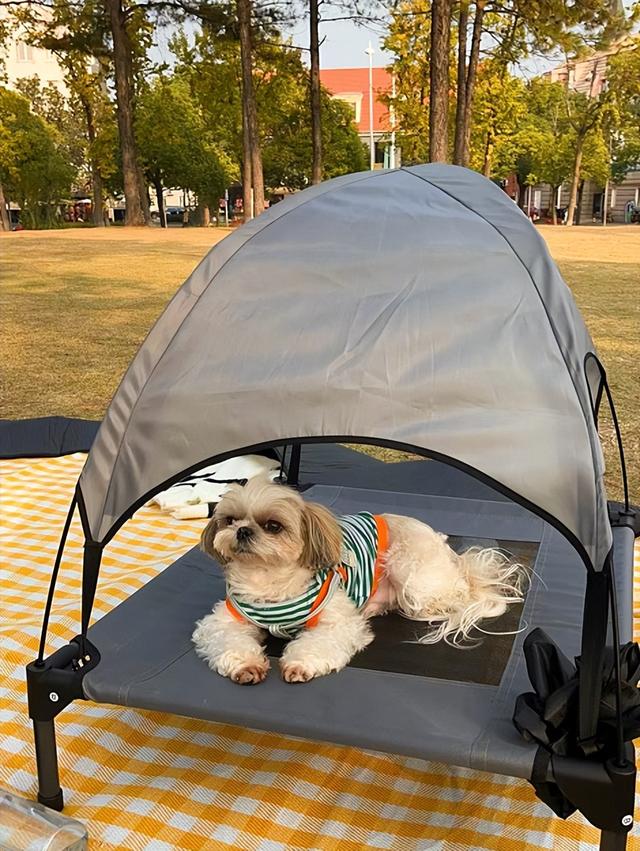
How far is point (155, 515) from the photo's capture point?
4.22 m

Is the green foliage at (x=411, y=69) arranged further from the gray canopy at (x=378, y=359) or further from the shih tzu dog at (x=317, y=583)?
the shih tzu dog at (x=317, y=583)

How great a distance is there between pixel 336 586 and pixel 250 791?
592 millimetres

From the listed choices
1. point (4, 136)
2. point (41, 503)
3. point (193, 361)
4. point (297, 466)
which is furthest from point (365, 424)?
point (4, 136)

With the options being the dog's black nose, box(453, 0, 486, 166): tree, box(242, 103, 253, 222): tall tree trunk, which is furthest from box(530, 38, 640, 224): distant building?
the dog's black nose

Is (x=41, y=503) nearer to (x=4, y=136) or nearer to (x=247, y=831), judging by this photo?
(x=247, y=831)

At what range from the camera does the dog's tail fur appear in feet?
8.00

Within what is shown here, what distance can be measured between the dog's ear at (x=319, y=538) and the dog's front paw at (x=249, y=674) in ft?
0.99

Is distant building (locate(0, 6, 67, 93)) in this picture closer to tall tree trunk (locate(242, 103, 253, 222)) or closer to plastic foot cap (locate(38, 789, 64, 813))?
tall tree trunk (locate(242, 103, 253, 222))

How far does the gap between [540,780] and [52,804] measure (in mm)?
1260

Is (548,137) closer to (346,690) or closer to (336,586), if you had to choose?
(336,586)

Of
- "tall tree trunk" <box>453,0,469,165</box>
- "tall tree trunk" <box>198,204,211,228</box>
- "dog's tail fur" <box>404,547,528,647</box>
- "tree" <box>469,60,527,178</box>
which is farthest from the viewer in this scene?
"tall tree trunk" <box>198,204,211,228</box>

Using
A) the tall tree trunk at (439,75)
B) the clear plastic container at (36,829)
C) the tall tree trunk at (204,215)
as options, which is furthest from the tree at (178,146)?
the clear plastic container at (36,829)

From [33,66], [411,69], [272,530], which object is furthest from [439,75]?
[33,66]

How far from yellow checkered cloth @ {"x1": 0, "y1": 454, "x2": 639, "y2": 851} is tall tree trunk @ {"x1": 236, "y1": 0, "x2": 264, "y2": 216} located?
15.1m
